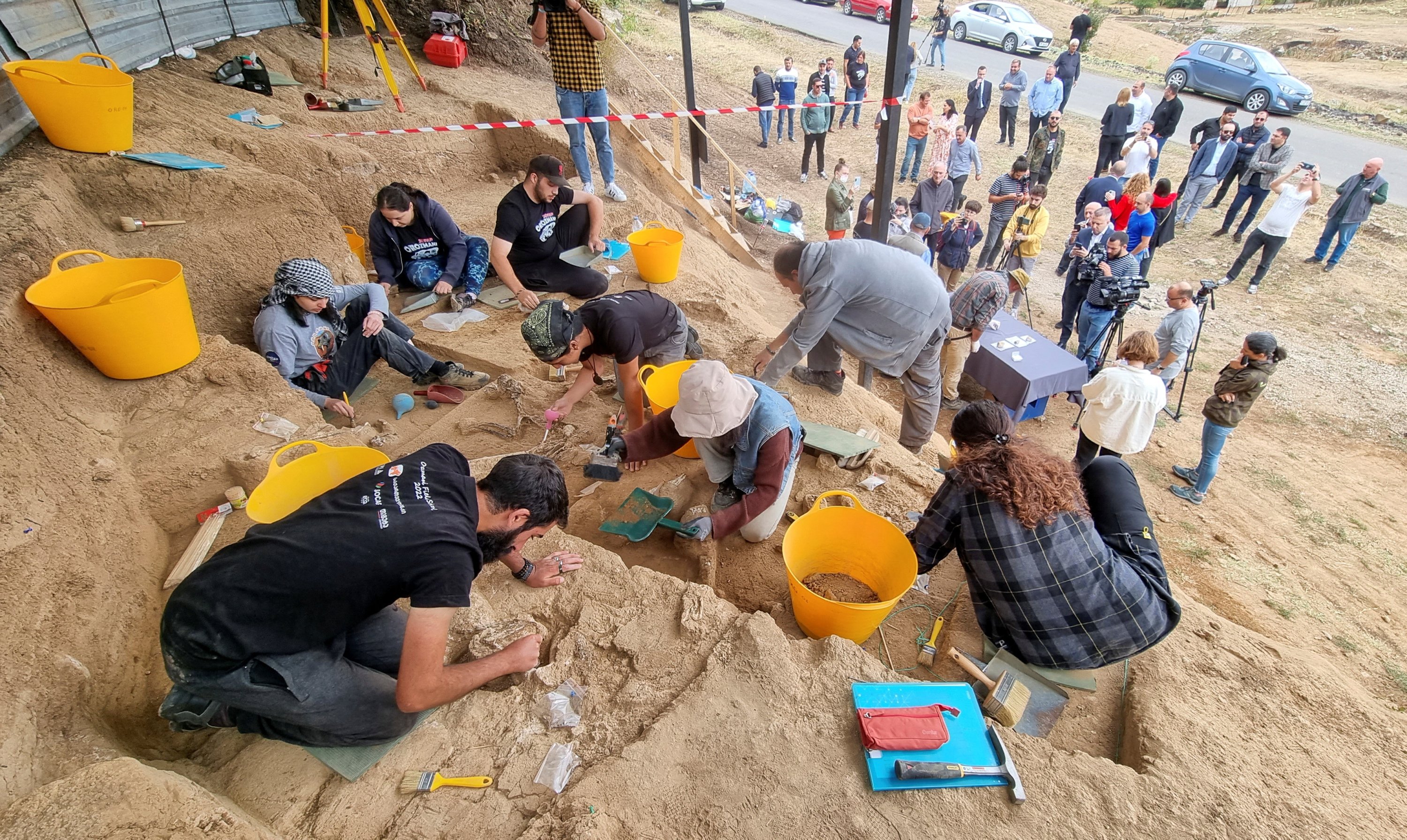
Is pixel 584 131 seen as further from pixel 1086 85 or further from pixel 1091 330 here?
pixel 1086 85

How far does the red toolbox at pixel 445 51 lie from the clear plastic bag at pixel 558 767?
382 inches

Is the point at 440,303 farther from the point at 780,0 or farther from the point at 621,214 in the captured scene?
the point at 780,0

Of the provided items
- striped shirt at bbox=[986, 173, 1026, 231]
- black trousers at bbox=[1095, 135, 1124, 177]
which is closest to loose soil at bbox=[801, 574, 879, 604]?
striped shirt at bbox=[986, 173, 1026, 231]

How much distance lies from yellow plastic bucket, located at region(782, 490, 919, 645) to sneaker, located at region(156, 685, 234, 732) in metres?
2.08

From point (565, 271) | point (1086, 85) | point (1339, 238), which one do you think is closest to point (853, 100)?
point (1086, 85)

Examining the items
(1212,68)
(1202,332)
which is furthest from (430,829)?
(1212,68)

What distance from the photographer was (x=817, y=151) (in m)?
12.3

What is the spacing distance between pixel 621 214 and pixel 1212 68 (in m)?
15.2

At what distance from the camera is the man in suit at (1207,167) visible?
9258 mm

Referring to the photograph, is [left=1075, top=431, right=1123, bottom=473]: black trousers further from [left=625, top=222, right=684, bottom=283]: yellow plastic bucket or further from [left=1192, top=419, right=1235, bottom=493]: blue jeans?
[left=625, top=222, right=684, bottom=283]: yellow plastic bucket

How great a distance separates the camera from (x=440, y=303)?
18.0 ft

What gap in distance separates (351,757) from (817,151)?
12.5m

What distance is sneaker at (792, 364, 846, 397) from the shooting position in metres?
4.77

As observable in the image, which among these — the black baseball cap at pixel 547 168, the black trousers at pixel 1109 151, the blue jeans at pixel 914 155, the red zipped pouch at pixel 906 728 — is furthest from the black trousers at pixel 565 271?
the black trousers at pixel 1109 151
